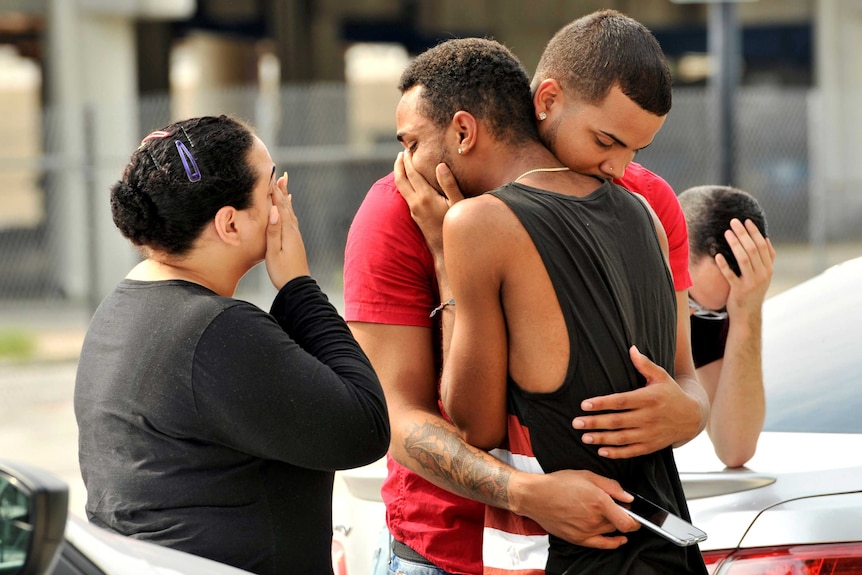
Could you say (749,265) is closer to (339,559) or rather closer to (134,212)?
(339,559)

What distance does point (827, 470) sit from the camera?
96.0 inches

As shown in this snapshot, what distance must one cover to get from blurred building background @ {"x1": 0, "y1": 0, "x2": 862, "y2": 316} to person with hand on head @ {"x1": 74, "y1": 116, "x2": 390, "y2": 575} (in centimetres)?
509

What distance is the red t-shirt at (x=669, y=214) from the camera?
2551 millimetres

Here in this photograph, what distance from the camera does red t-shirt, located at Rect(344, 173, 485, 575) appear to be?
2.31 m

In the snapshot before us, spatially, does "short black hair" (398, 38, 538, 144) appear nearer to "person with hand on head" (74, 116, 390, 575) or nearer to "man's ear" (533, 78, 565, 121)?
"man's ear" (533, 78, 565, 121)

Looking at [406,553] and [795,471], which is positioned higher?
[795,471]

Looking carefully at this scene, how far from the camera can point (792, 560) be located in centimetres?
221

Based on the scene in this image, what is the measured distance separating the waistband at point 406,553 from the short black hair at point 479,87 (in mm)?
873

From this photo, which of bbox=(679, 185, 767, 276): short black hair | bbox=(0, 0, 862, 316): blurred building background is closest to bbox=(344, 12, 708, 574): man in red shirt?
bbox=(679, 185, 767, 276): short black hair

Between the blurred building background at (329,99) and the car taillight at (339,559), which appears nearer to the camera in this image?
the car taillight at (339,559)

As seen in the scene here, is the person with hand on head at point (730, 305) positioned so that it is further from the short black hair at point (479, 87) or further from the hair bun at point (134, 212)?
the hair bun at point (134, 212)

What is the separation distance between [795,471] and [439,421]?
83cm

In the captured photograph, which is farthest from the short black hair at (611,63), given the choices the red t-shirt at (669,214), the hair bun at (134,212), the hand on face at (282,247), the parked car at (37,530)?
the parked car at (37,530)

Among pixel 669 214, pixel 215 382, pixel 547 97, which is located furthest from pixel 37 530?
pixel 669 214
